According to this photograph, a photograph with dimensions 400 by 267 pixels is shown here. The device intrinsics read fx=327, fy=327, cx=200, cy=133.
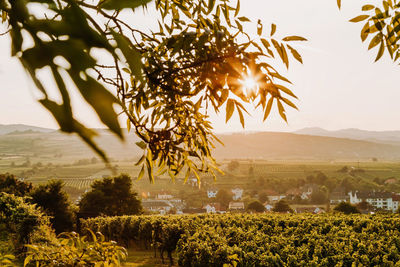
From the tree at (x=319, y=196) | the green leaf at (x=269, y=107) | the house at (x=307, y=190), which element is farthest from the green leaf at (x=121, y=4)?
the tree at (x=319, y=196)

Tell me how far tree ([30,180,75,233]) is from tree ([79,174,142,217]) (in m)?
7.72

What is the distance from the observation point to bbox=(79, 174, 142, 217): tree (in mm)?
30969

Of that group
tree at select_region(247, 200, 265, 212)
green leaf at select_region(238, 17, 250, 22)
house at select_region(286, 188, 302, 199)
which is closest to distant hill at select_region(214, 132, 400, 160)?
house at select_region(286, 188, 302, 199)

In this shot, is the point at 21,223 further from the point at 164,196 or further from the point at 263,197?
the point at 164,196

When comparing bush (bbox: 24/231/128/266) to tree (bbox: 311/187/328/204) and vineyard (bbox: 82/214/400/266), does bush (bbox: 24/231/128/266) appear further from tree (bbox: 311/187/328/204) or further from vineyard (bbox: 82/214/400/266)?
tree (bbox: 311/187/328/204)

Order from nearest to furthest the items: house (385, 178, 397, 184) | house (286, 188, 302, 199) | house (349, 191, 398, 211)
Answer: house (349, 191, 398, 211) → house (286, 188, 302, 199) → house (385, 178, 397, 184)

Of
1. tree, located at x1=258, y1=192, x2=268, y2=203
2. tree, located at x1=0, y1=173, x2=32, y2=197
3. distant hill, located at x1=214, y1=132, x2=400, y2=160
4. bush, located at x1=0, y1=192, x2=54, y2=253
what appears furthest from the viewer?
distant hill, located at x1=214, y1=132, x2=400, y2=160

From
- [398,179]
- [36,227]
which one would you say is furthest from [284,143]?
[36,227]

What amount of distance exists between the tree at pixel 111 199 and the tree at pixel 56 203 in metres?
7.72

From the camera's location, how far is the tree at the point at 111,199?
102ft

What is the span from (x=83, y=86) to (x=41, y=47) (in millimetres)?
69

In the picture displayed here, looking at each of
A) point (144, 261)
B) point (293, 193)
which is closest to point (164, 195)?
point (293, 193)

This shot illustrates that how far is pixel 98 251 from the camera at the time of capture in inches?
116

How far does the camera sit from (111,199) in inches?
1248
